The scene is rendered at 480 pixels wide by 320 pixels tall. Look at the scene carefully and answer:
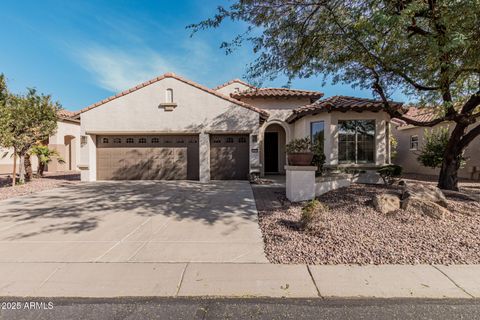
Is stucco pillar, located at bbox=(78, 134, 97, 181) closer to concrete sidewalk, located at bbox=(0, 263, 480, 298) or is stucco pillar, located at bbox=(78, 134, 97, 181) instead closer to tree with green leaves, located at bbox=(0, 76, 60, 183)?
tree with green leaves, located at bbox=(0, 76, 60, 183)

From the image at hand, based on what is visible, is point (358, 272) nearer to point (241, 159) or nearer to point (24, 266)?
point (24, 266)

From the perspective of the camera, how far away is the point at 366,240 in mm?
4414

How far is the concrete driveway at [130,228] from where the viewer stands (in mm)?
4109

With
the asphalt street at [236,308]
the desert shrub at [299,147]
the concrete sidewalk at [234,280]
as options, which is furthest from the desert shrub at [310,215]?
the desert shrub at [299,147]

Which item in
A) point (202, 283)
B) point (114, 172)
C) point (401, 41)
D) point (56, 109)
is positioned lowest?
point (202, 283)

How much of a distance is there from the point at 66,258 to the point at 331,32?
8.00m

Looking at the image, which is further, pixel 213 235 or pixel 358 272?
pixel 213 235

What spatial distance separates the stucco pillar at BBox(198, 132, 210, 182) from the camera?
12.3m

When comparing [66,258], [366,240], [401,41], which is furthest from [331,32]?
[66,258]

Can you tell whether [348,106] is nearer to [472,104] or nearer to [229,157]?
[472,104]

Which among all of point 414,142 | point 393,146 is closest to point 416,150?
point 414,142

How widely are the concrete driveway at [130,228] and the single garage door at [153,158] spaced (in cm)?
369

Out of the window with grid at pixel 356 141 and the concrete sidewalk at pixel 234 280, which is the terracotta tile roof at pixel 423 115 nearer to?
the window with grid at pixel 356 141

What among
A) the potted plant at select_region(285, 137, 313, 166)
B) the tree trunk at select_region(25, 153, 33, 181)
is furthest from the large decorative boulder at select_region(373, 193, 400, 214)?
the tree trunk at select_region(25, 153, 33, 181)
